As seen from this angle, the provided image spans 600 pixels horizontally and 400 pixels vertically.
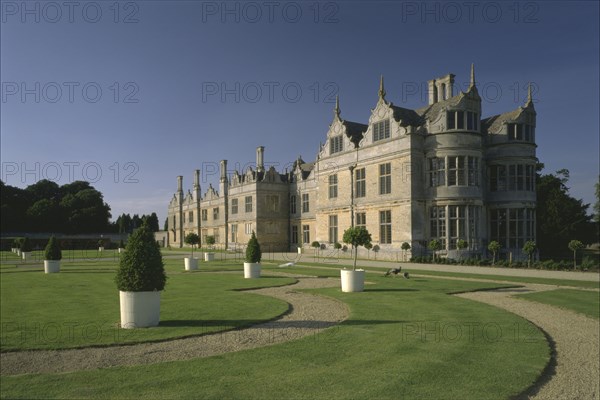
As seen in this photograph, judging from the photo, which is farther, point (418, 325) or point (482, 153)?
point (482, 153)

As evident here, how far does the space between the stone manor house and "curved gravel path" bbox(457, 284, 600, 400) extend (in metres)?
19.6

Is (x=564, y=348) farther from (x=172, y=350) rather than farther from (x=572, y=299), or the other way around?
(x=172, y=350)

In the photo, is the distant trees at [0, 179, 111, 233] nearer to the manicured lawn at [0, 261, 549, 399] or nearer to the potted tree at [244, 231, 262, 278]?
the potted tree at [244, 231, 262, 278]

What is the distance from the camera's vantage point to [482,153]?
35.9 metres

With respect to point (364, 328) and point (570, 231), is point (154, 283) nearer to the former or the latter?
point (364, 328)

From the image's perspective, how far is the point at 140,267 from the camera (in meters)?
10.7

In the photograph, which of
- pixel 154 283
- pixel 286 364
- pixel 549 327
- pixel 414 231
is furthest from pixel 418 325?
pixel 414 231

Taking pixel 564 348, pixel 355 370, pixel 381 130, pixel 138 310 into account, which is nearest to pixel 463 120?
pixel 381 130

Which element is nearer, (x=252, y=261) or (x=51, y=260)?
(x=252, y=261)

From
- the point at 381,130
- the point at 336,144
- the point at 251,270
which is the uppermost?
the point at 381,130

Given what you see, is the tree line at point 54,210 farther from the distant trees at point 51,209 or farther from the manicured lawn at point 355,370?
the manicured lawn at point 355,370

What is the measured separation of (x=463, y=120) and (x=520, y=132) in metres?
5.02

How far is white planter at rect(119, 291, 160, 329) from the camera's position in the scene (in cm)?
1043

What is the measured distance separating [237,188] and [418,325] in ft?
168
